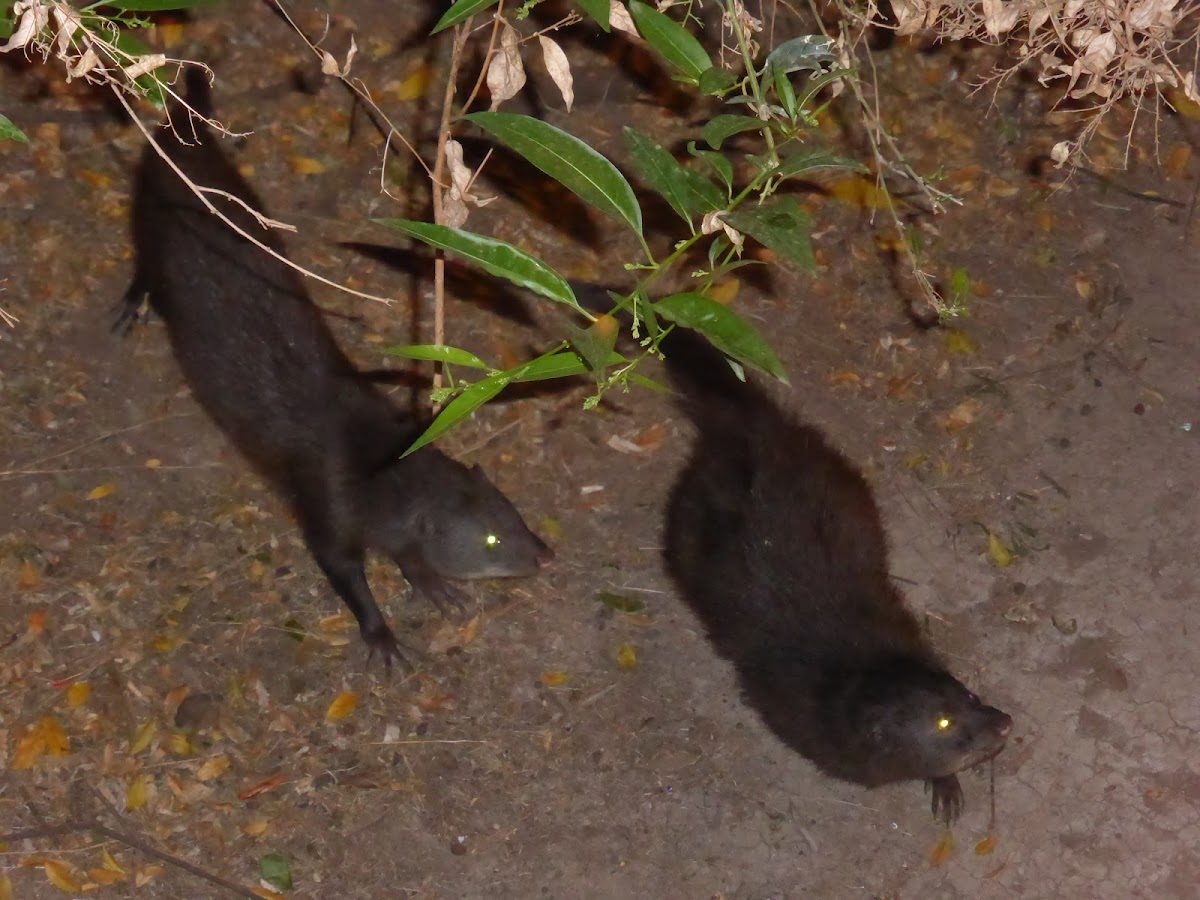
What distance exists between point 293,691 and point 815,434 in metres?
2.44

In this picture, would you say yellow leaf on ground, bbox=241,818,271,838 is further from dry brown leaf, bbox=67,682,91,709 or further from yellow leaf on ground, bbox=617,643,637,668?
yellow leaf on ground, bbox=617,643,637,668

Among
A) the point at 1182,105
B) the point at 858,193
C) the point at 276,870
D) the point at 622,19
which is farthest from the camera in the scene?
the point at 1182,105

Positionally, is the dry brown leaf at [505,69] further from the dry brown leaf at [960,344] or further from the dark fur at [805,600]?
the dry brown leaf at [960,344]

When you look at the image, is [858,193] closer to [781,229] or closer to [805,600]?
[805,600]

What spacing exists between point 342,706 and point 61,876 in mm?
1191

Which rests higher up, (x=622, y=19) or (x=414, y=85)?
(x=622, y=19)

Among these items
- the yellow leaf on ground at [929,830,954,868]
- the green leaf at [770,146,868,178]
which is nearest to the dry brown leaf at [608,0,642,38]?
the green leaf at [770,146,868,178]

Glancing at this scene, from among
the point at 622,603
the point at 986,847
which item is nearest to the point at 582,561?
the point at 622,603

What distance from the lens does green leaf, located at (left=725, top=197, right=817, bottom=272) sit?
7.30ft

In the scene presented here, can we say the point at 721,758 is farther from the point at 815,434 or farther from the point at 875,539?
the point at 815,434

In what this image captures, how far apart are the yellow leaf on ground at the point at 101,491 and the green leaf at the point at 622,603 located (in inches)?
84.5

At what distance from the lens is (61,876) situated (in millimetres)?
4137

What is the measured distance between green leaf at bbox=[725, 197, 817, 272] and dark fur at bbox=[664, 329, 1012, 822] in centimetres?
206

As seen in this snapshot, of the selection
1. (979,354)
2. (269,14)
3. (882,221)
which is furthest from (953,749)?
(269,14)
